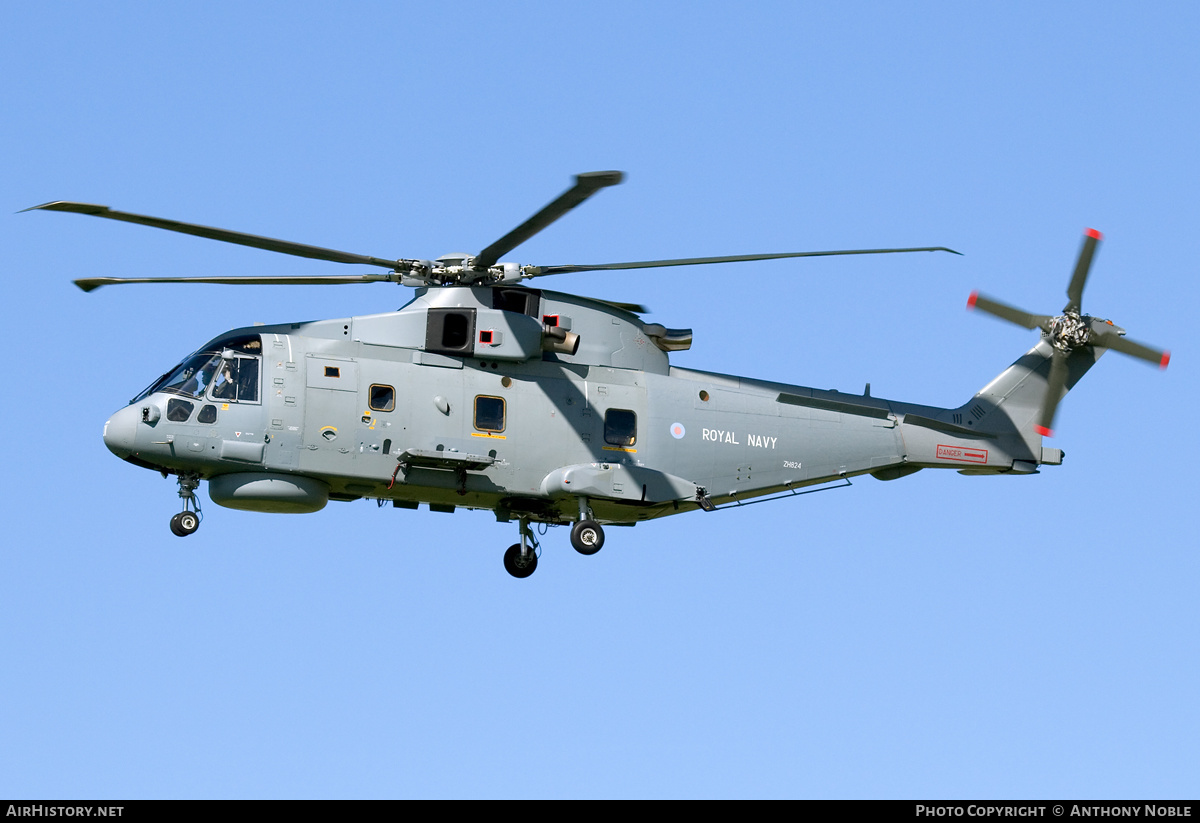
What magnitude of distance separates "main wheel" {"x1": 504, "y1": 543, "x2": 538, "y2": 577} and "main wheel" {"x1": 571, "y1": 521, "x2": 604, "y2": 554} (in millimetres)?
1584

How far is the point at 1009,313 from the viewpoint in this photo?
32.4 metres

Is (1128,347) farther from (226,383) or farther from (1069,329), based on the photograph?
(226,383)

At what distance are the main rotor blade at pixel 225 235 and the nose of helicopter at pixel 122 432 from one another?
11.0ft

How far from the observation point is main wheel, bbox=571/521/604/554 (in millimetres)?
29125

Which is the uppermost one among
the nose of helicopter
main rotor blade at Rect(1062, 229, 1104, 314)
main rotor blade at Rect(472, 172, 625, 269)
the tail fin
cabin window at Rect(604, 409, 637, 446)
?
main rotor blade at Rect(1062, 229, 1104, 314)

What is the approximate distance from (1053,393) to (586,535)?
1021 cm

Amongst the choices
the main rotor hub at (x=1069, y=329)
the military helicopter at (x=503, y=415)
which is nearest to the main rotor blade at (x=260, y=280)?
the military helicopter at (x=503, y=415)

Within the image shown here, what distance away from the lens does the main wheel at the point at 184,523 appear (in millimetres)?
27500

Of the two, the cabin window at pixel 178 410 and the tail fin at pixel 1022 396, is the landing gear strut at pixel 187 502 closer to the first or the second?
the cabin window at pixel 178 410

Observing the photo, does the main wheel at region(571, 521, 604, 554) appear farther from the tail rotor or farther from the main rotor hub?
the main rotor hub

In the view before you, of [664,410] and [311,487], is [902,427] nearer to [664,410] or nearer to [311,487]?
[664,410]

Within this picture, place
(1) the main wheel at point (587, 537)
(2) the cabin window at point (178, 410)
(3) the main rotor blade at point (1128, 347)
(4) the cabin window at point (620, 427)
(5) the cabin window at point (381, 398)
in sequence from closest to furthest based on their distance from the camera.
Answer: (2) the cabin window at point (178, 410)
(5) the cabin window at point (381, 398)
(1) the main wheel at point (587, 537)
(4) the cabin window at point (620, 427)
(3) the main rotor blade at point (1128, 347)

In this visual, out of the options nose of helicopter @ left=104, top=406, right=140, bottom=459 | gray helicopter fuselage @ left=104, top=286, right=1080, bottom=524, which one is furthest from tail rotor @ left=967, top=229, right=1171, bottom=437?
nose of helicopter @ left=104, top=406, right=140, bottom=459
